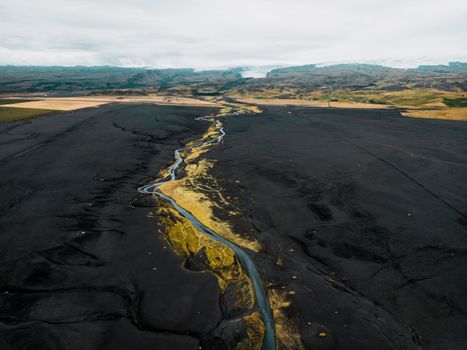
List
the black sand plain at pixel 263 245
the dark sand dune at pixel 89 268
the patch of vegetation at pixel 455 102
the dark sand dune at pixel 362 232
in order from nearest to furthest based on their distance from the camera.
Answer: the dark sand dune at pixel 89 268, the black sand plain at pixel 263 245, the dark sand dune at pixel 362 232, the patch of vegetation at pixel 455 102

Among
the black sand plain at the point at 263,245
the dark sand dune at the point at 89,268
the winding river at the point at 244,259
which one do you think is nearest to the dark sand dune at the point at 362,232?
the black sand plain at the point at 263,245

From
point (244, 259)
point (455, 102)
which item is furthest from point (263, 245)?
point (455, 102)

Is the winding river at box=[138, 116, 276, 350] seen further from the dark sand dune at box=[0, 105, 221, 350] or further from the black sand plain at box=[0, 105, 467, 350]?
the dark sand dune at box=[0, 105, 221, 350]

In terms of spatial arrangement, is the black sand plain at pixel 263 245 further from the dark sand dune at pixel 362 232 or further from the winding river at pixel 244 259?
the winding river at pixel 244 259

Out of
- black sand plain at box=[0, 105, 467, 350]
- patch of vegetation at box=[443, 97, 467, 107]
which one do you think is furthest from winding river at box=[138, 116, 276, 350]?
patch of vegetation at box=[443, 97, 467, 107]

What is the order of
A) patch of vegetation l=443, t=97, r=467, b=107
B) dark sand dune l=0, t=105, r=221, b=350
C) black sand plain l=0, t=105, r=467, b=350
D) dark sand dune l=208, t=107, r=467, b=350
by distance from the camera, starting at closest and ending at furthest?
dark sand dune l=0, t=105, r=221, b=350 → black sand plain l=0, t=105, r=467, b=350 → dark sand dune l=208, t=107, r=467, b=350 → patch of vegetation l=443, t=97, r=467, b=107

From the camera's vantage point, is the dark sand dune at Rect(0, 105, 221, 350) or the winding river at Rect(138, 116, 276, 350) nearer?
the dark sand dune at Rect(0, 105, 221, 350)

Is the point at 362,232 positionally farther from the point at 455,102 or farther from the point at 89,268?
the point at 455,102
